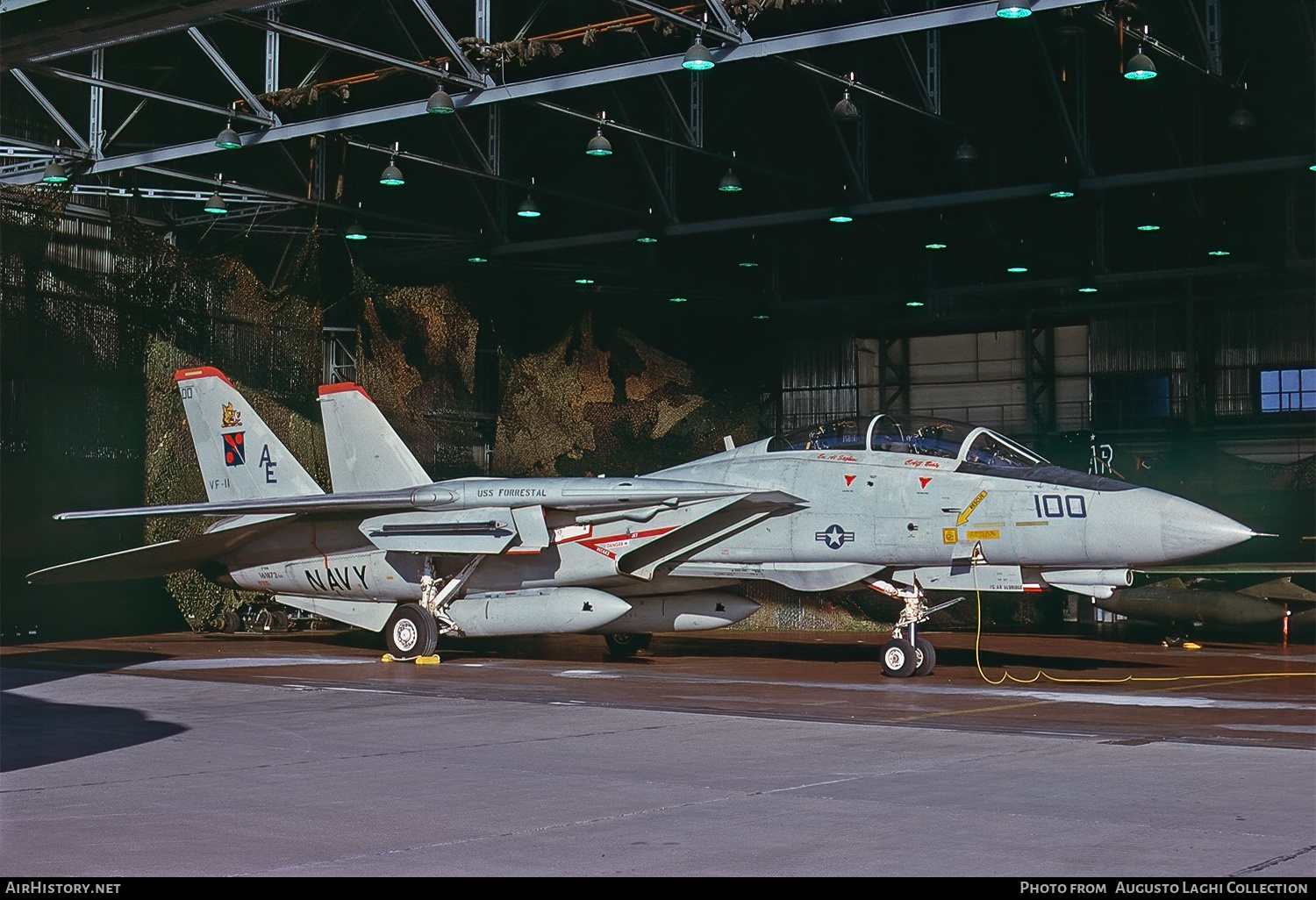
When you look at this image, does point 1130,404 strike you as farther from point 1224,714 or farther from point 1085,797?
point 1085,797

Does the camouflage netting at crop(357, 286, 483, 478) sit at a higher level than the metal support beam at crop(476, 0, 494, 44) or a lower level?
lower

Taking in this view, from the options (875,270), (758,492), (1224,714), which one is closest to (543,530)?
(758,492)

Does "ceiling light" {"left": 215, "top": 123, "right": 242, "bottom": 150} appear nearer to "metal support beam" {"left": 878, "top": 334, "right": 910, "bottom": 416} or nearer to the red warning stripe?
the red warning stripe

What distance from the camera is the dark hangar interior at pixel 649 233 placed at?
1838cm

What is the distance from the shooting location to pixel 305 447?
23562mm

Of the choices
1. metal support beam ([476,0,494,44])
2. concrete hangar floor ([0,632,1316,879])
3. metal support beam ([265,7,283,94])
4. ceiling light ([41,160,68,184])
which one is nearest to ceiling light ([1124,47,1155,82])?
concrete hangar floor ([0,632,1316,879])

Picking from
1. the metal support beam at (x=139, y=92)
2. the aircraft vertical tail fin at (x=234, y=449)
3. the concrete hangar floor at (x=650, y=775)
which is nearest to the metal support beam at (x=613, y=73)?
the metal support beam at (x=139, y=92)

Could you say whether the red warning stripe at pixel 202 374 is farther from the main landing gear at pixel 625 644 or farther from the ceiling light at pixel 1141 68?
the ceiling light at pixel 1141 68

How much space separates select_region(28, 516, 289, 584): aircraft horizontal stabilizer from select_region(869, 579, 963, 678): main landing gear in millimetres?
8099

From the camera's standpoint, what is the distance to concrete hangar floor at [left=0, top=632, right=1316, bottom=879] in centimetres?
516

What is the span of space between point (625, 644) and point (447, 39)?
306 inches

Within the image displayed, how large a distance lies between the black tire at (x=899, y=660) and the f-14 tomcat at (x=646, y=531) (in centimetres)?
2

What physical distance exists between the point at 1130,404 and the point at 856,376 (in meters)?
6.47

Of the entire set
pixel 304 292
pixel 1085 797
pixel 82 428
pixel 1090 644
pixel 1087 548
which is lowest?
pixel 1090 644
